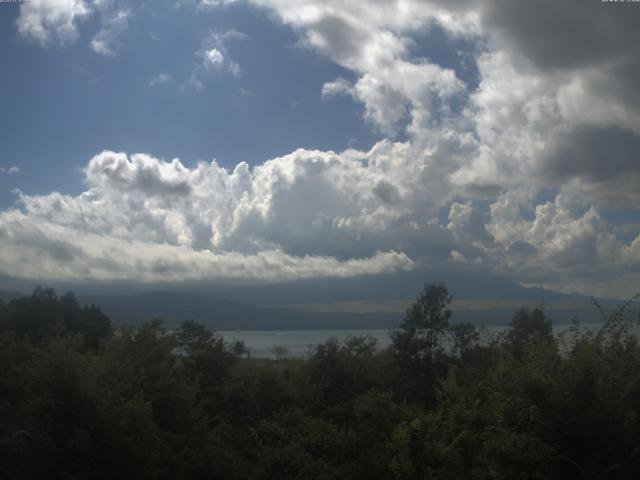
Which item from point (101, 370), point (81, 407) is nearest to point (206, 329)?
point (101, 370)

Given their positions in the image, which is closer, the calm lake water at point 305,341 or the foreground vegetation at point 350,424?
the foreground vegetation at point 350,424

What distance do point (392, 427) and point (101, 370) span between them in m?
11.2

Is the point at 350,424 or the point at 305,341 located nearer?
the point at 350,424

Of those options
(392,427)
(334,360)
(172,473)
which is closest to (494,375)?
(392,427)

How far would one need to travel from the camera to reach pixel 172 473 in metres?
21.3

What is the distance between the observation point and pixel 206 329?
45.5 meters

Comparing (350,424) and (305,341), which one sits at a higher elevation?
(350,424)

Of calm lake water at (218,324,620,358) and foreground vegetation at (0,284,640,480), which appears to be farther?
calm lake water at (218,324,620,358)

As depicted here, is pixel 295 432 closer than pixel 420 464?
No

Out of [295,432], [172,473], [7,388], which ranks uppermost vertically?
[7,388]

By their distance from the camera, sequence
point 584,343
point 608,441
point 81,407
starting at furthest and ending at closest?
point 81,407 < point 584,343 < point 608,441

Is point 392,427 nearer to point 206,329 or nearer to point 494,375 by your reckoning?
point 494,375

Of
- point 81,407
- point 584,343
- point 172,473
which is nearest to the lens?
point 584,343

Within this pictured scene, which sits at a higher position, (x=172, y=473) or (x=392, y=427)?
(x=392, y=427)
